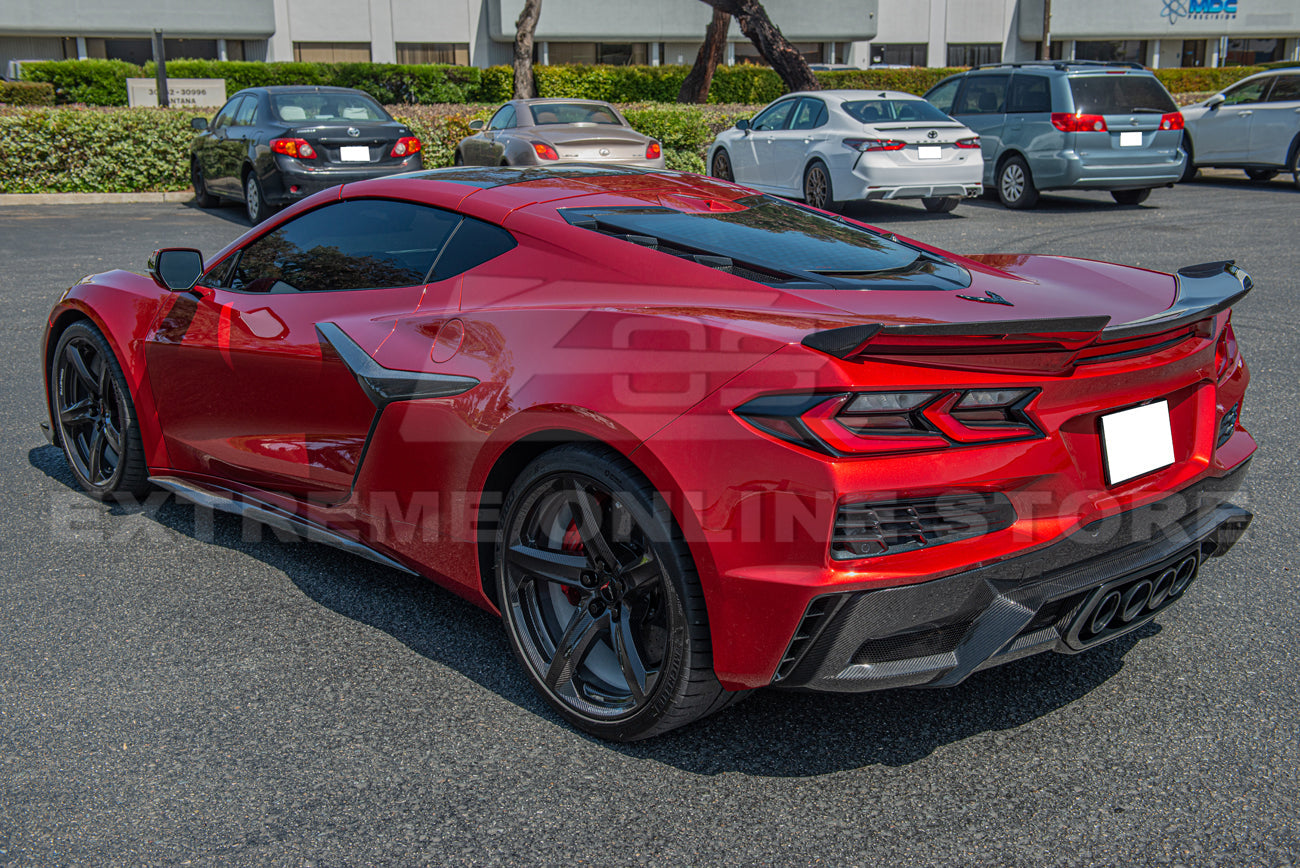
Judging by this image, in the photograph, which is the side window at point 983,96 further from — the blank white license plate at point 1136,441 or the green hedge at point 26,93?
the green hedge at point 26,93

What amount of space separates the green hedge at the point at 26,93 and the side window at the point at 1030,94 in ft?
98.9

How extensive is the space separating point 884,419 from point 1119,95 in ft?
44.8

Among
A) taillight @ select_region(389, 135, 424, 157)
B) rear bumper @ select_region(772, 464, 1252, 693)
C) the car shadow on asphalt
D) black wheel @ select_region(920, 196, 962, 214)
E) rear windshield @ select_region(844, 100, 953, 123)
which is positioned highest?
rear windshield @ select_region(844, 100, 953, 123)

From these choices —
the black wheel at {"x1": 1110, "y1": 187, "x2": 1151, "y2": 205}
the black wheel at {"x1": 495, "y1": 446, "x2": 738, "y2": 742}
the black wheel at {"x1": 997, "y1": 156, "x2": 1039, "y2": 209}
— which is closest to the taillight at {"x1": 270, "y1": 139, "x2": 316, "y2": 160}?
the black wheel at {"x1": 997, "y1": 156, "x2": 1039, "y2": 209}

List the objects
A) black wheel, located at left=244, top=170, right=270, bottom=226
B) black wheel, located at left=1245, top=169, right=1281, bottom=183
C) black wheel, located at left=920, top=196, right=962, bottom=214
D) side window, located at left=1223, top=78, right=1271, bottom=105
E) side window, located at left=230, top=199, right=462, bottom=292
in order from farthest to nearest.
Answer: black wheel, located at left=1245, top=169, right=1281, bottom=183
side window, located at left=1223, top=78, right=1271, bottom=105
black wheel, located at left=920, top=196, right=962, bottom=214
black wheel, located at left=244, top=170, right=270, bottom=226
side window, located at left=230, top=199, right=462, bottom=292

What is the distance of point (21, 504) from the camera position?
15.0 feet

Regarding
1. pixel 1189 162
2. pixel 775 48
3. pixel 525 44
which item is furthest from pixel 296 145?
pixel 525 44

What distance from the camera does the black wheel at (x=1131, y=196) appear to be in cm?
1508

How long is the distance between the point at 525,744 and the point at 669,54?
5133 centimetres

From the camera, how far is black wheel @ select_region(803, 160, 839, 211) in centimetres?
1349

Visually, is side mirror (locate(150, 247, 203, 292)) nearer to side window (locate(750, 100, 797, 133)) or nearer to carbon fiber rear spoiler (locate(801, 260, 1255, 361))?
carbon fiber rear spoiler (locate(801, 260, 1255, 361))

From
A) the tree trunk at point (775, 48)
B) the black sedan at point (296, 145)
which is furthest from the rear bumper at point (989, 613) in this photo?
the tree trunk at point (775, 48)

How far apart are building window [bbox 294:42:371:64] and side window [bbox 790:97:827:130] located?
119 feet

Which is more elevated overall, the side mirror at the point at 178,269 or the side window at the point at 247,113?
the side window at the point at 247,113
